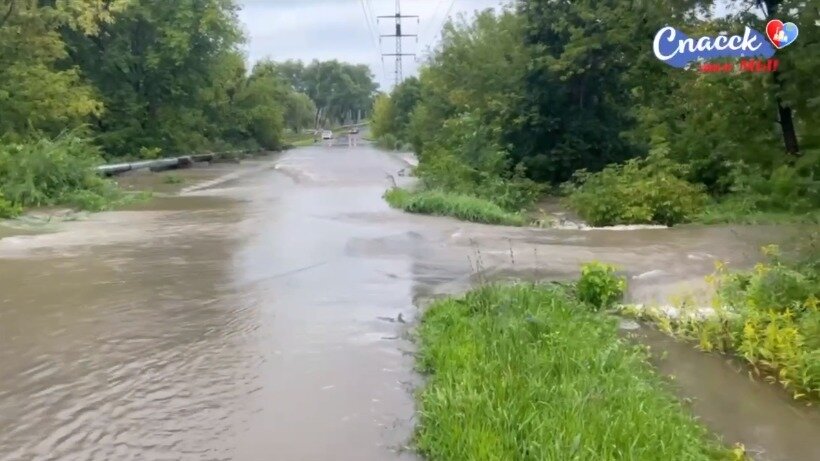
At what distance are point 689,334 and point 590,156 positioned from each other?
52.0 feet

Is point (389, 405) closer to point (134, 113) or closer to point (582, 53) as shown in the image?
point (582, 53)

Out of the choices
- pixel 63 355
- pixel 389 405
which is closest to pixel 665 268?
pixel 389 405

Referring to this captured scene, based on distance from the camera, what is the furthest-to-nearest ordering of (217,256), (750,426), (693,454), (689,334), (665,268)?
1. (217,256)
2. (665,268)
3. (689,334)
4. (750,426)
5. (693,454)

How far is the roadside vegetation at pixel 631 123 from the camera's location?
17.0 m

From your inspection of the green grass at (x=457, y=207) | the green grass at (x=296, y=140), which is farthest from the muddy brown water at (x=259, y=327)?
the green grass at (x=296, y=140)

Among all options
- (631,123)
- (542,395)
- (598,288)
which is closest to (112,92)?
Answer: (631,123)

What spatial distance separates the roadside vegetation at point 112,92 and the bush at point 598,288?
12.0m

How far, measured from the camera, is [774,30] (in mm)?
16438

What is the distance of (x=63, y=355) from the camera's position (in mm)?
6996

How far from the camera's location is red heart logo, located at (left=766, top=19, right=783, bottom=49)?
16391 mm

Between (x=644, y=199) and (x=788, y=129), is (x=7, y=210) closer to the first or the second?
(x=644, y=199)

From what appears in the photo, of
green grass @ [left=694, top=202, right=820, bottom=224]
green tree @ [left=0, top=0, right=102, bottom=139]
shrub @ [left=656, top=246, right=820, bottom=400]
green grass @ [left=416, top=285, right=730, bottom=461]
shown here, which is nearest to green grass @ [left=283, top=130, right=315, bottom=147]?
green tree @ [left=0, top=0, right=102, bottom=139]

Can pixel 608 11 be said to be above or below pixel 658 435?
above

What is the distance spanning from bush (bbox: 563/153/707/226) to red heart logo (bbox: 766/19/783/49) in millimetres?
3337
